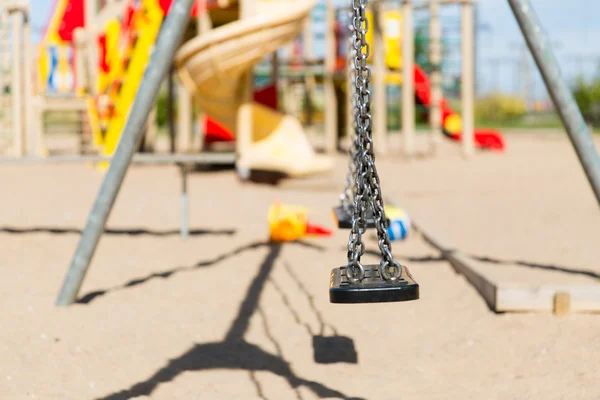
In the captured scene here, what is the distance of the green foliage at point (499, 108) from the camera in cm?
3127

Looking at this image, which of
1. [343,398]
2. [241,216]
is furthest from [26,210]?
[343,398]

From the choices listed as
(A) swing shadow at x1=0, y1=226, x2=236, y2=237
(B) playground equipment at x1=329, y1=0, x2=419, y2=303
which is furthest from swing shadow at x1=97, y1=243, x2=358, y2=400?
(A) swing shadow at x1=0, y1=226, x2=236, y2=237

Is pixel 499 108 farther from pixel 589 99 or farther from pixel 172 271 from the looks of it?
pixel 172 271

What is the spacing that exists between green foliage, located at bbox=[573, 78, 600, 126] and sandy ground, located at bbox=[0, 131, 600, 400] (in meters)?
20.9

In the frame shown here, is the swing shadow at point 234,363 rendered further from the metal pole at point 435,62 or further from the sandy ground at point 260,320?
the metal pole at point 435,62

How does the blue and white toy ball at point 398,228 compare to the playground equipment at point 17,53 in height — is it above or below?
below

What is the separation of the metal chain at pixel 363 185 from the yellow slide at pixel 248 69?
21.9 ft

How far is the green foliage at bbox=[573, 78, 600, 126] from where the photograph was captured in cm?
2591

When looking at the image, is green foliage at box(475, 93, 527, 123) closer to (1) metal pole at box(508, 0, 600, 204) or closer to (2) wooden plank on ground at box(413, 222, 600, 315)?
(1) metal pole at box(508, 0, 600, 204)

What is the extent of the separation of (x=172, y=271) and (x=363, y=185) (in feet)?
8.48

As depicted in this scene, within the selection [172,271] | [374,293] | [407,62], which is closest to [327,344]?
[374,293]

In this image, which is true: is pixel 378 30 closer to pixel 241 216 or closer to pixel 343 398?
pixel 241 216

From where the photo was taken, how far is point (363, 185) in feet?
6.86

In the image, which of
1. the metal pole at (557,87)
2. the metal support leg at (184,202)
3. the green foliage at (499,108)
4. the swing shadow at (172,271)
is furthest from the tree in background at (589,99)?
the metal pole at (557,87)
